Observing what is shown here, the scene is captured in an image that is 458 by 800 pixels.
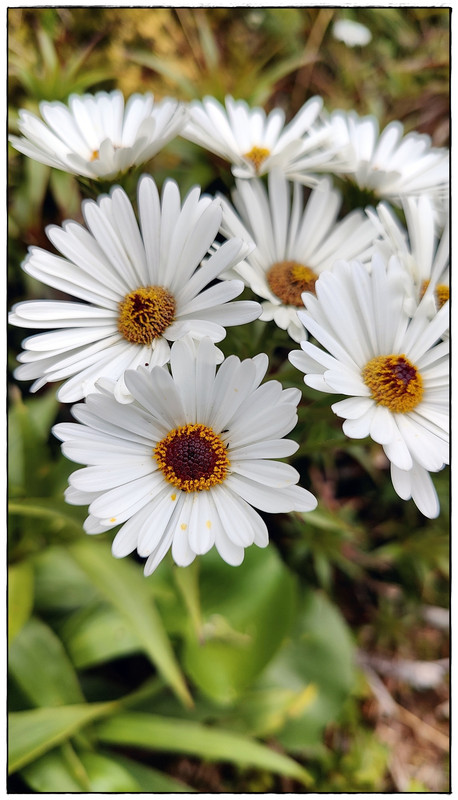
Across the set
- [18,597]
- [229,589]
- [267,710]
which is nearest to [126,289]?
[18,597]

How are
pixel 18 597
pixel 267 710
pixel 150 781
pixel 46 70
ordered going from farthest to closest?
pixel 46 70 → pixel 267 710 → pixel 150 781 → pixel 18 597

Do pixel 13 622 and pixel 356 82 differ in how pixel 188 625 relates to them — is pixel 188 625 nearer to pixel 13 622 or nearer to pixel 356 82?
pixel 13 622

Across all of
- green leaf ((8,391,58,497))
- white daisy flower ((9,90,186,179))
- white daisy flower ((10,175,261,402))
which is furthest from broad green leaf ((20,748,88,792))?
white daisy flower ((9,90,186,179))

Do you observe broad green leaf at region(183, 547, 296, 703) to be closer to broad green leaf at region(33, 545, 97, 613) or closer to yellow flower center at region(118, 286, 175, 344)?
broad green leaf at region(33, 545, 97, 613)

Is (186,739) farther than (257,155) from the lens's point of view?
Yes

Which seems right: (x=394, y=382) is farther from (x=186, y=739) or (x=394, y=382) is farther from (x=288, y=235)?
(x=186, y=739)

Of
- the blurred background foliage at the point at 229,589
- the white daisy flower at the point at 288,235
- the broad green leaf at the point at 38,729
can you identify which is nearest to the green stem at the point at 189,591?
the blurred background foliage at the point at 229,589

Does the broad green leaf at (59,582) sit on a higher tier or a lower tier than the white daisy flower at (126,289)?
lower

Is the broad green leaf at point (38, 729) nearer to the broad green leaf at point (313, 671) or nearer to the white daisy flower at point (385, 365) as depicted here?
the broad green leaf at point (313, 671)
